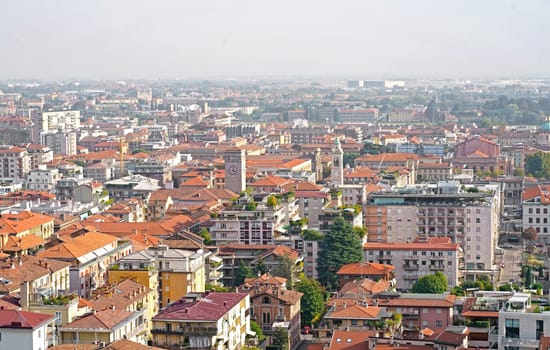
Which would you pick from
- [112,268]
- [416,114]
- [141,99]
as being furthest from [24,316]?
[141,99]

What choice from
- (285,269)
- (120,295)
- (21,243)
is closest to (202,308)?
(120,295)

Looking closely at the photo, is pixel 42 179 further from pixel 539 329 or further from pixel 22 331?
pixel 539 329

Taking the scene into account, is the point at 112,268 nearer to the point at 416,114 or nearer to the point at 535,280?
the point at 535,280

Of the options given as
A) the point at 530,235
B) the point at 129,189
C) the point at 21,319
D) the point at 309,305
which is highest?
the point at 21,319

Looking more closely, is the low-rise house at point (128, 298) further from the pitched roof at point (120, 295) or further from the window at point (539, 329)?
the window at point (539, 329)

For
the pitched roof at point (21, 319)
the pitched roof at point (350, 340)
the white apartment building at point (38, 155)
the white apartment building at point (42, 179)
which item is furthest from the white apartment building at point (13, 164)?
the pitched roof at point (21, 319)
